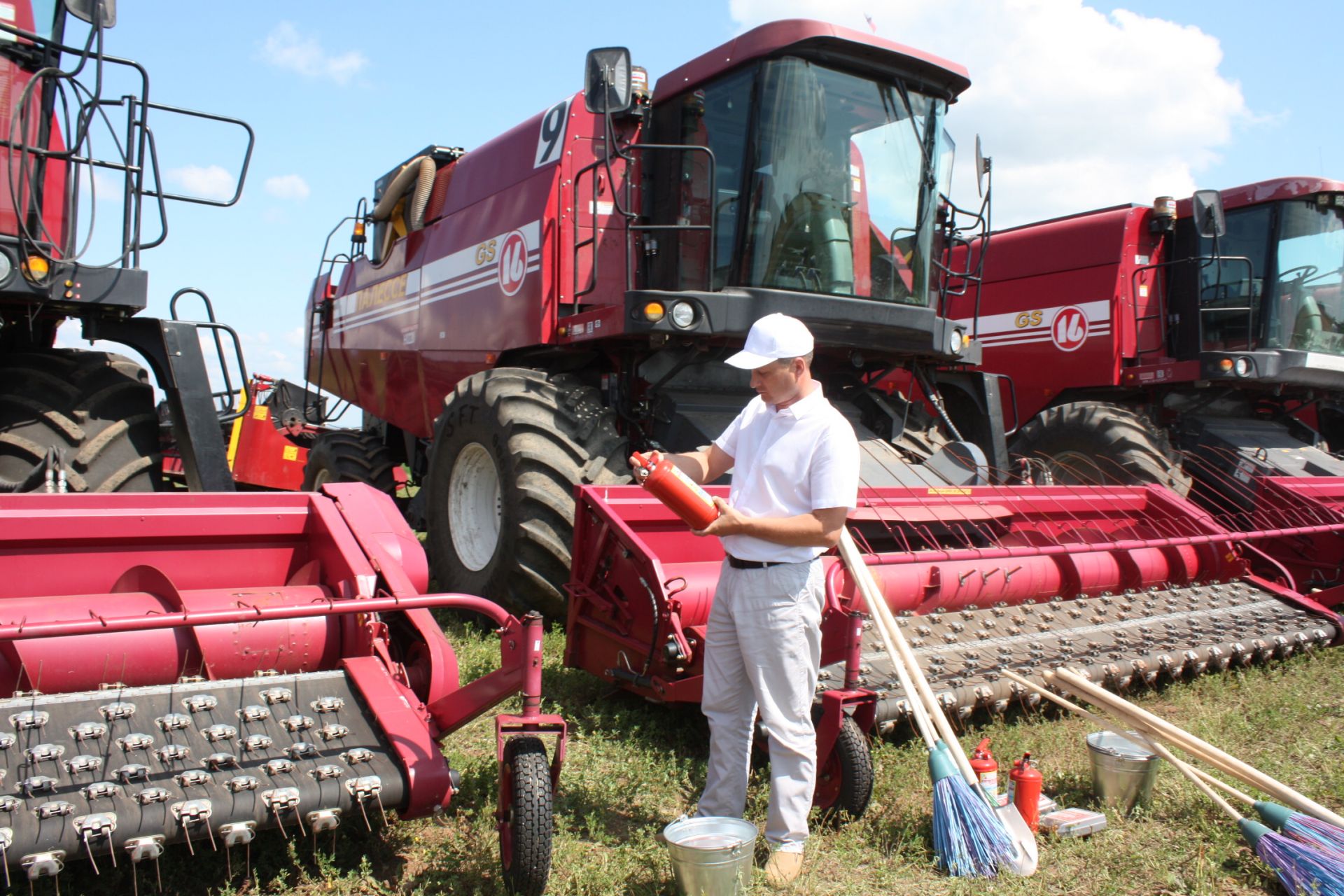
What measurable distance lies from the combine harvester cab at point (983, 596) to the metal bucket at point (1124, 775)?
48cm

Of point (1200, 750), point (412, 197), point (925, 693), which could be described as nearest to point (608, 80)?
point (925, 693)

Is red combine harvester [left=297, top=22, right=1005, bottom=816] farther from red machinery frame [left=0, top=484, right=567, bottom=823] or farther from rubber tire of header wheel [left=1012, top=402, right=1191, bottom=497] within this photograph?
rubber tire of header wheel [left=1012, top=402, right=1191, bottom=497]

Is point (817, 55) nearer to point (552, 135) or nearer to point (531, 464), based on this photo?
point (552, 135)

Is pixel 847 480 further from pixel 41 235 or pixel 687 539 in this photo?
pixel 41 235

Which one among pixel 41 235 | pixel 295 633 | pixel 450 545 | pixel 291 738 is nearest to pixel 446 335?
pixel 450 545

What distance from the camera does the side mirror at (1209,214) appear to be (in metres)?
7.62

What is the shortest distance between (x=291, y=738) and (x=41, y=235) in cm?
277

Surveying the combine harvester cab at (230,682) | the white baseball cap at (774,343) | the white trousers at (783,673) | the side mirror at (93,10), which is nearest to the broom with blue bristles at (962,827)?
the white trousers at (783,673)

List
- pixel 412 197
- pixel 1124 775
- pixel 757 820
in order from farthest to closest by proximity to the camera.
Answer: pixel 412 197 < pixel 1124 775 < pixel 757 820

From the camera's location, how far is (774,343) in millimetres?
2912

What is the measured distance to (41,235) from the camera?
437 centimetres

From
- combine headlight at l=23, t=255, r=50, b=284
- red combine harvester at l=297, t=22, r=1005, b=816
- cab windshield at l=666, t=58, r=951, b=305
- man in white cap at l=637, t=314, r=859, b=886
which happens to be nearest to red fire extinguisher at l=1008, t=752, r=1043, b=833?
man in white cap at l=637, t=314, r=859, b=886

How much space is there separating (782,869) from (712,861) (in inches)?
12.5

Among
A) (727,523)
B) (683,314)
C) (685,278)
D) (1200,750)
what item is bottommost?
(1200,750)
